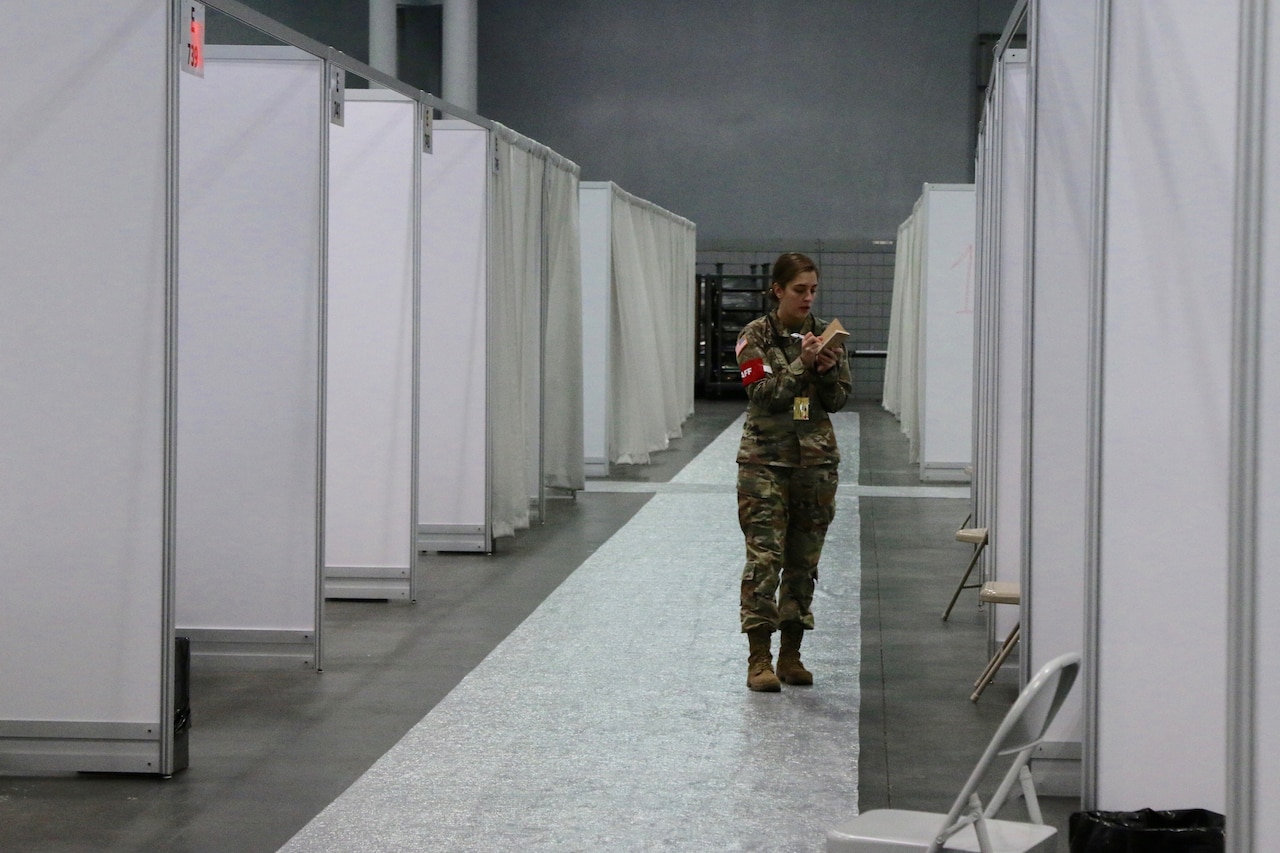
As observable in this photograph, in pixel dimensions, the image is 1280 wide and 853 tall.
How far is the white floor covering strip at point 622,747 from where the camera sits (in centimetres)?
362

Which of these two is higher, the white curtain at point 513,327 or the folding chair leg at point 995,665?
the white curtain at point 513,327

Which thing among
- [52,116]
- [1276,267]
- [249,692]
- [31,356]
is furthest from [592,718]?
[1276,267]

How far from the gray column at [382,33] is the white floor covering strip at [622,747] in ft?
38.4

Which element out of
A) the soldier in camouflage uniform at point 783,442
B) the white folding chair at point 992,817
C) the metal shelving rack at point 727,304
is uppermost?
the metal shelving rack at point 727,304

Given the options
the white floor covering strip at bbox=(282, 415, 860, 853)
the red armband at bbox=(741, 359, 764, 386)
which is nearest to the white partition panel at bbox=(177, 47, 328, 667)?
the white floor covering strip at bbox=(282, 415, 860, 853)

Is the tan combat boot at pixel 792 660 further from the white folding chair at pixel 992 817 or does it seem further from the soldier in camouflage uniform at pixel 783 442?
the white folding chair at pixel 992 817

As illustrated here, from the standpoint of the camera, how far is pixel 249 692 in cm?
498

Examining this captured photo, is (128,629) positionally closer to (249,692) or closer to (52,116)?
(249,692)

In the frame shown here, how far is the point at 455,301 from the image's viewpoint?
759 cm

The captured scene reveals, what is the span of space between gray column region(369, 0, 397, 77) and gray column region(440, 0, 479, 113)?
1010 millimetres

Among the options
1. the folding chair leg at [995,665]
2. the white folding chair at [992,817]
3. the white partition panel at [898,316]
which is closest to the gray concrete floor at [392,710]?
the folding chair leg at [995,665]

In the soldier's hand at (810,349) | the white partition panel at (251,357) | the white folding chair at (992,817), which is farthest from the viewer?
the white partition panel at (251,357)

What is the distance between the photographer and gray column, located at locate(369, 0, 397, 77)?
55.8 feet

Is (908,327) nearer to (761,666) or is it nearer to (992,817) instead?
(761,666)
